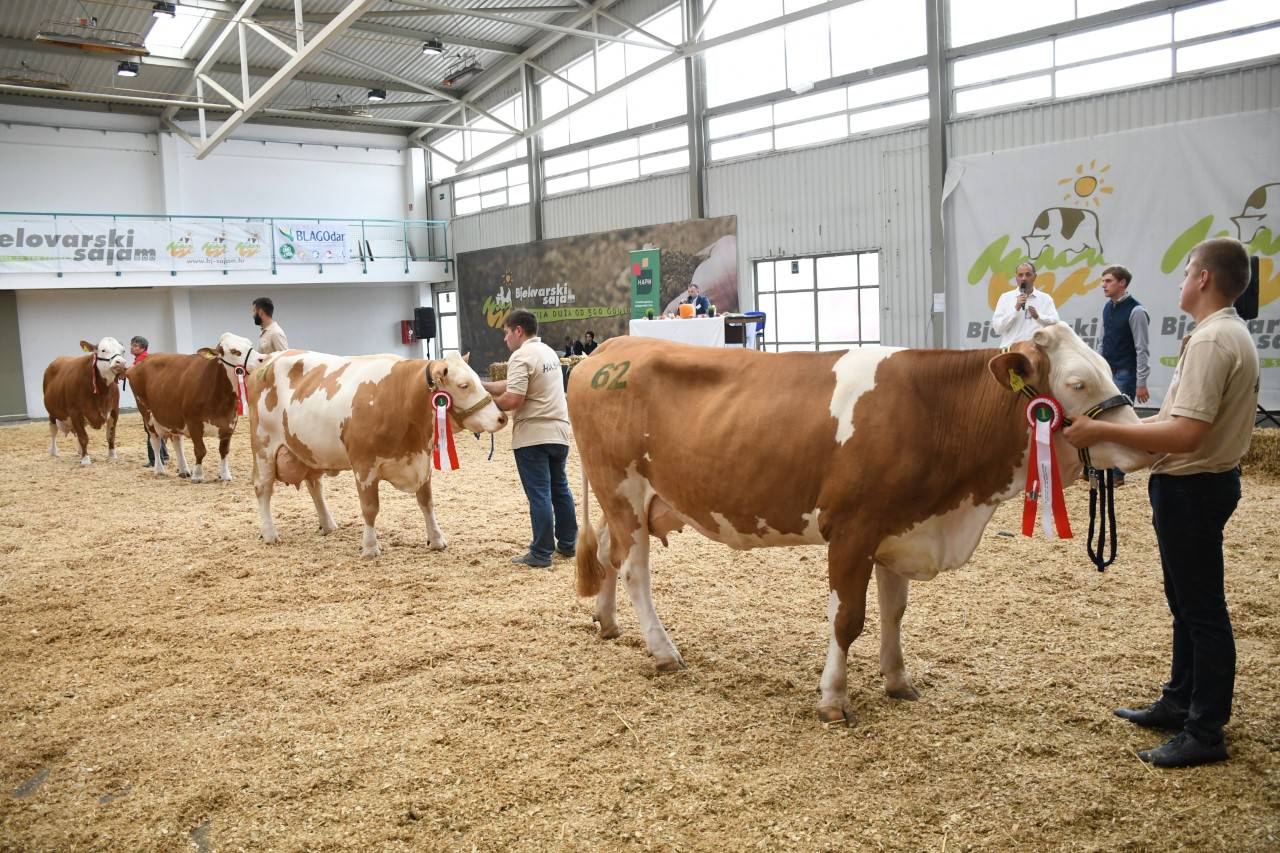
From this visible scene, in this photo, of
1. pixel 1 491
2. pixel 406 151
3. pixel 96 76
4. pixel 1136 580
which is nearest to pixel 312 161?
pixel 406 151

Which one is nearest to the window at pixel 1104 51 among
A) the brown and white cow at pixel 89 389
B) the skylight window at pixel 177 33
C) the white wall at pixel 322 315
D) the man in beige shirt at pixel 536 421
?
the man in beige shirt at pixel 536 421

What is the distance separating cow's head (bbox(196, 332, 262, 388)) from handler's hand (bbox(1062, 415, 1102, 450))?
8348mm

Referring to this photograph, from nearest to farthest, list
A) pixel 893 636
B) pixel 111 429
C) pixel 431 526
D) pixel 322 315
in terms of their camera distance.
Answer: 1. pixel 893 636
2. pixel 431 526
3. pixel 111 429
4. pixel 322 315

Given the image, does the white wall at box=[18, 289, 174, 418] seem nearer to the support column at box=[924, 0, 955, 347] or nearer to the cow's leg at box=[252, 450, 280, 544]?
the cow's leg at box=[252, 450, 280, 544]

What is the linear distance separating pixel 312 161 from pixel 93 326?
7.40 metres

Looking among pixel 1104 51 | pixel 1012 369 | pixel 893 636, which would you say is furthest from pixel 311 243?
pixel 1012 369

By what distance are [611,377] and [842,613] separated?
1.51m

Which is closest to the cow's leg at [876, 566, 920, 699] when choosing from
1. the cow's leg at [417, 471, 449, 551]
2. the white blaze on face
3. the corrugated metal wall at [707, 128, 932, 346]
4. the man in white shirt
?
the white blaze on face

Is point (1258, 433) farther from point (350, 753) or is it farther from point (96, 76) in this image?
point (96, 76)

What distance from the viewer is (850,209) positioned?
15.7m

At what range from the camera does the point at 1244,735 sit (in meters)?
3.15

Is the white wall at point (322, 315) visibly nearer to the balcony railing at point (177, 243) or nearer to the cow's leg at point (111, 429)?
the balcony railing at point (177, 243)

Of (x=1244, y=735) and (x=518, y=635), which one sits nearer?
(x=1244, y=735)

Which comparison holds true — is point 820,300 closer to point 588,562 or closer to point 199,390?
point 199,390
